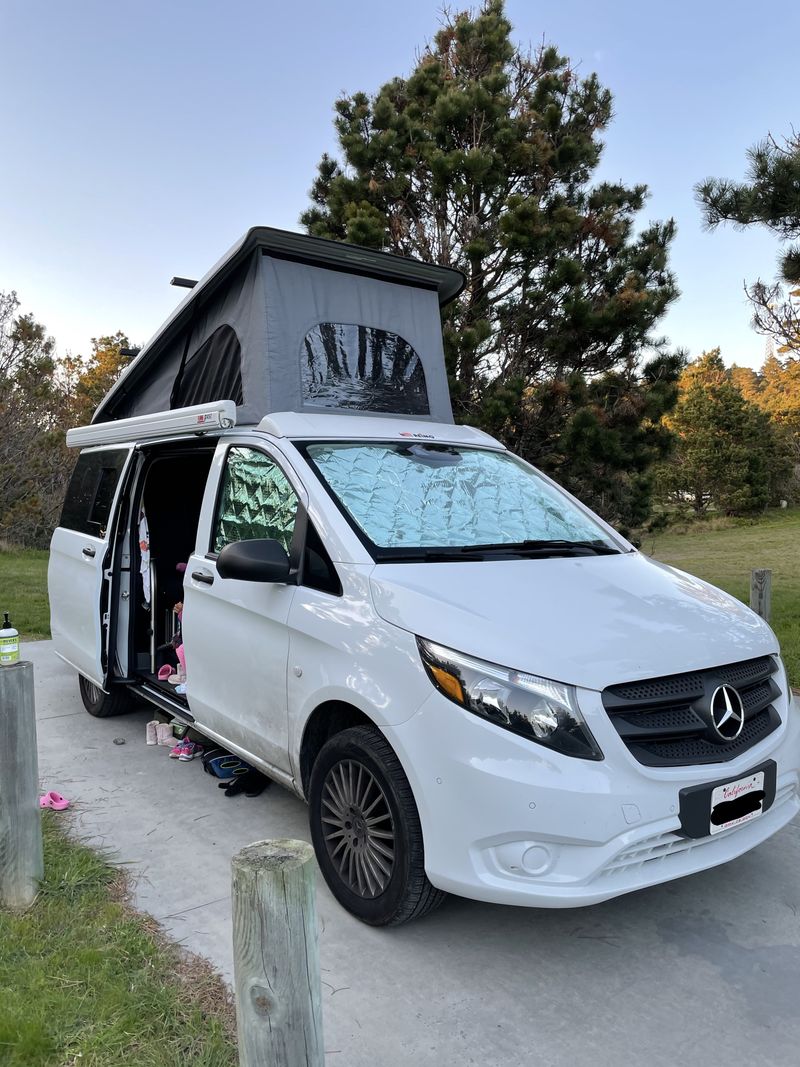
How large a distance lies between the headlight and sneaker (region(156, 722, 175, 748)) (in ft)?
10.1

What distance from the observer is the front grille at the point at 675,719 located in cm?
265

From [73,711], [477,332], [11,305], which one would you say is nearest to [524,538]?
[73,711]

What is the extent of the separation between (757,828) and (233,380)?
3.61m

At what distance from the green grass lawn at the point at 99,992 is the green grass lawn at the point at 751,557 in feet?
17.7

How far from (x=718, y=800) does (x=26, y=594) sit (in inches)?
426

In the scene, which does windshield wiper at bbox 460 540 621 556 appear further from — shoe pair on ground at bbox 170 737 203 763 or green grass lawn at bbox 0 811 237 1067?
shoe pair on ground at bbox 170 737 203 763

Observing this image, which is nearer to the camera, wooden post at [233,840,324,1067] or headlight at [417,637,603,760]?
wooden post at [233,840,324,1067]

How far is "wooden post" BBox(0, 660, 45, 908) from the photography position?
124 inches

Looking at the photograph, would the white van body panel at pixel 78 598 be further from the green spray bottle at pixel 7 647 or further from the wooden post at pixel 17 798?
Result: the wooden post at pixel 17 798

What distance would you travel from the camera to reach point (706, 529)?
32.9 metres

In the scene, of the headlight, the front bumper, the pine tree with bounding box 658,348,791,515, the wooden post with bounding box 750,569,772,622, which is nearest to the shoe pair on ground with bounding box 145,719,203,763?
the front bumper

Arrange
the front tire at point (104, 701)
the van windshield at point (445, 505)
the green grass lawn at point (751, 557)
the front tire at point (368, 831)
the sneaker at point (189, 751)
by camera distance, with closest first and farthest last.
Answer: the front tire at point (368, 831), the van windshield at point (445, 505), the sneaker at point (189, 751), the front tire at point (104, 701), the green grass lawn at point (751, 557)

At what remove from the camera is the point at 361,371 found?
4.95m

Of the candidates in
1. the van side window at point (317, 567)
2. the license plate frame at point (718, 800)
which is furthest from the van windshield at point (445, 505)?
the license plate frame at point (718, 800)
